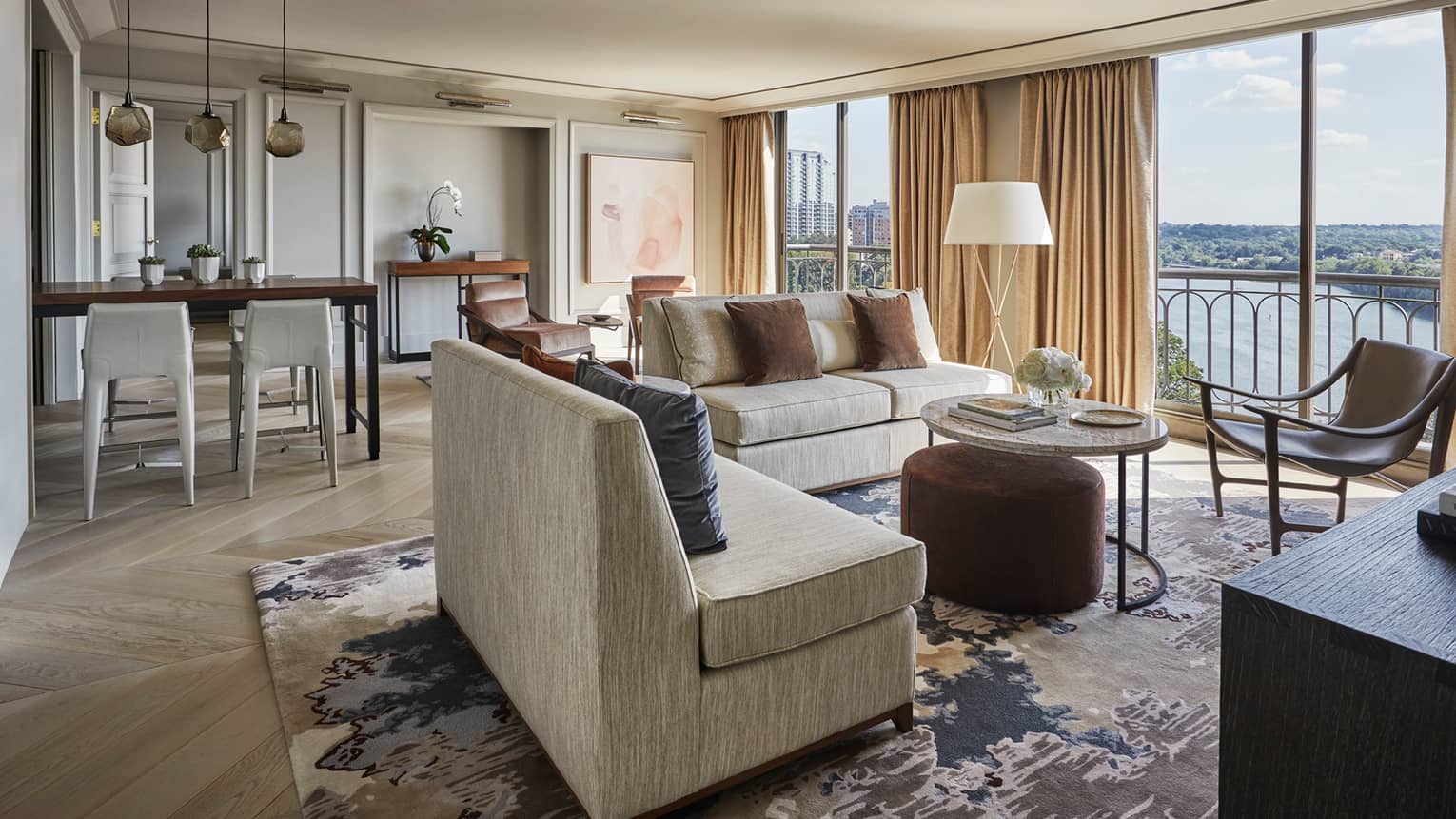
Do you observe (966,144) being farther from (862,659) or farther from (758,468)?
(862,659)

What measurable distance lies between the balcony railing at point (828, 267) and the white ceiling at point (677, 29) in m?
1.48

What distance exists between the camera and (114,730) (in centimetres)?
208

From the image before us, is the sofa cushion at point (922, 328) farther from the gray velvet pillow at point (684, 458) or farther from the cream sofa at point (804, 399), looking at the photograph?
the gray velvet pillow at point (684, 458)

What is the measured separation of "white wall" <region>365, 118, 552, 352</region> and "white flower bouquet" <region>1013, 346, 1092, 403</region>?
5799 millimetres

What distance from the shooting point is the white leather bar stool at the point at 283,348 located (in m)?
3.89

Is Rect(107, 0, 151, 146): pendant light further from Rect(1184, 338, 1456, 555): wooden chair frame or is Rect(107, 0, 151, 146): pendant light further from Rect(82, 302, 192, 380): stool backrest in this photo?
Rect(1184, 338, 1456, 555): wooden chair frame

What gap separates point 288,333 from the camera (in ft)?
13.1

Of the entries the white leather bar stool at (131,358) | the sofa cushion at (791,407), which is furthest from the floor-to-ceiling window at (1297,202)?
the white leather bar stool at (131,358)

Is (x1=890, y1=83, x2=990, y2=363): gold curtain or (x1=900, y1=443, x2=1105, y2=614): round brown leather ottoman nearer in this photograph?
(x1=900, y1=443, x2=1105, y2=614): round brown leather ottoman

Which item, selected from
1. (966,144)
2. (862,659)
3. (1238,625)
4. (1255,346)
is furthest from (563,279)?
(1238,625)

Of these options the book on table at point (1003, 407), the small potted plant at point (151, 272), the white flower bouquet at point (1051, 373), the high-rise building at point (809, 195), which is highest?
the high-rise building at point (809, 195)

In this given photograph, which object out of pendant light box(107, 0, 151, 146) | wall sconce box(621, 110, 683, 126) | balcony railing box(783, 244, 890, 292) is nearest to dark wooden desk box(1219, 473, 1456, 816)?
pendant light box(107, 0, 151, 146)

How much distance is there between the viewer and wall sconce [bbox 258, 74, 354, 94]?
673 centimetres

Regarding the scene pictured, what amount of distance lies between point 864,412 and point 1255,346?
2664 millimetres
